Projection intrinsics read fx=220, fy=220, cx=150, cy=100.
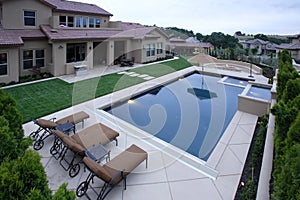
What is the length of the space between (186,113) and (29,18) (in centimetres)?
1468

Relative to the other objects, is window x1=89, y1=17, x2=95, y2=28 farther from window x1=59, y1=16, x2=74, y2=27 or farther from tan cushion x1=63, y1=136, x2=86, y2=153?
tan cushion x1=63, y1=136, x2=86, y2=153

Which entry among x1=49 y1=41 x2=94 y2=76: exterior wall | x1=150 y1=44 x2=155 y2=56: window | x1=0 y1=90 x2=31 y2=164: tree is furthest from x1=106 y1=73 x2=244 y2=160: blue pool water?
x1=150 y1=44 x2=155 y2=56: window

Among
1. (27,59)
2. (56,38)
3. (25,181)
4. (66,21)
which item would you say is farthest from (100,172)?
(66,21)

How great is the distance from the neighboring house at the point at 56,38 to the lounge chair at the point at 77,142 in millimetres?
10469

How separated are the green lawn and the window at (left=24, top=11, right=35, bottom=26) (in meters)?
5.21

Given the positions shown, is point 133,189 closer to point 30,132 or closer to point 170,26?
point 30,132

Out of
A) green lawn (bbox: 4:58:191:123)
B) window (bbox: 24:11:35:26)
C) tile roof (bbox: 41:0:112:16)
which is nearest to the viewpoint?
green lawn (bbox: 4:58:191:123)

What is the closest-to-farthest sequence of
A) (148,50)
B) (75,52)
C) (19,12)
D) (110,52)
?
(19,12) < (75,52) < (110,52) < (148,50)

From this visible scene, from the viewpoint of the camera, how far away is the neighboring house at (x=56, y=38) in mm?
15531

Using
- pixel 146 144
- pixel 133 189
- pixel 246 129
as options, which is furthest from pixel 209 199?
pixel 246 129

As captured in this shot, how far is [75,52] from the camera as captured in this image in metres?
20.8

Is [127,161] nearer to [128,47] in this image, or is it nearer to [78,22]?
[78,22]

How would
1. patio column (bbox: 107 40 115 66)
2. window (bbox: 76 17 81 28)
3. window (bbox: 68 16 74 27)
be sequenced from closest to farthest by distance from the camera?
window (bbox: 68 16 74 27) → window (bbox: 76 17 81 28) → patio column (bbox: 107 40 115 66)

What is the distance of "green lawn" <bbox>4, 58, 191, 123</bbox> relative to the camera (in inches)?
442
